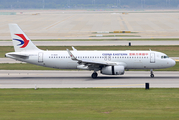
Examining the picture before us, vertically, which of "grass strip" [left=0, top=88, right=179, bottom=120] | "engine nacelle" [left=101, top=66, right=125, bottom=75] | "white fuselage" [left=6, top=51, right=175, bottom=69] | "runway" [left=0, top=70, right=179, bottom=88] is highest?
"white fuselage" [left=6, top=51, right=175, bottom=69]

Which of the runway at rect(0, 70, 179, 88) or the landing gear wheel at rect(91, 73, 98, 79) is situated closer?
the runway at rect(0, 70, 179, 88)

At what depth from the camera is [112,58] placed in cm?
4441

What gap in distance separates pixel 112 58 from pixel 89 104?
1657 centimetres

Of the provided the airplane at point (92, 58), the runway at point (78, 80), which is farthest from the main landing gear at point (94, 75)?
the runway at point (78, 80)

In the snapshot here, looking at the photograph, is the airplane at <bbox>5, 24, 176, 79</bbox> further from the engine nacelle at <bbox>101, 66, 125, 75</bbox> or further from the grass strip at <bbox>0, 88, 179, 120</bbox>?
the grass strip at <bbox>0, 88, 179, 120</bbox>

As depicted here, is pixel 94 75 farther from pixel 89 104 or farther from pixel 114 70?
pixel 89 104

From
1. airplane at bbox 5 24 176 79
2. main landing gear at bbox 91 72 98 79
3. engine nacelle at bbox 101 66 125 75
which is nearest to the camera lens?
engine nacelle at bbox 101 66 125 75

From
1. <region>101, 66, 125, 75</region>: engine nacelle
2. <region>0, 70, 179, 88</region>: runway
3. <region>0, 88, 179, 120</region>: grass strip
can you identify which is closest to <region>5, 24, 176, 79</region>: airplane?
<region>101, 66, 125, 75</region>: engine nacelle

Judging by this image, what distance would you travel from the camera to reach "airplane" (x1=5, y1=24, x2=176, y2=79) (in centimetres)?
4406

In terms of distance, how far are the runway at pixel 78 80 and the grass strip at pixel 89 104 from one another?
3.54 m

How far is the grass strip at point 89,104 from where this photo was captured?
25141 millimetres

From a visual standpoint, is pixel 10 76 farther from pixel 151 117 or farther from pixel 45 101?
pixel 151 117

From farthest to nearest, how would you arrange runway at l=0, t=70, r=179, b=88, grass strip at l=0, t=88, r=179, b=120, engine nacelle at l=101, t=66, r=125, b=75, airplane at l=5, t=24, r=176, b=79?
airplane at l=5, t=24, r=176, b=79 → engine nacelle at l=101, t=66, r=125, b=75 → runway at l=0, t=70, r=179, b=88 → grass strip at l=0, t=88, r=179, b=120

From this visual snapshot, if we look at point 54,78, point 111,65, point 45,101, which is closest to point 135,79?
point 111,65
